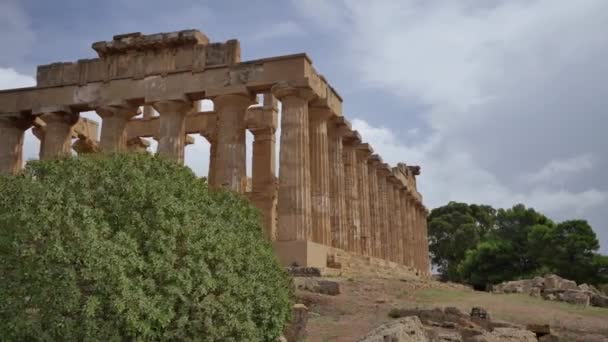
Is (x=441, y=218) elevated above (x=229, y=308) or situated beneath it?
elevated above

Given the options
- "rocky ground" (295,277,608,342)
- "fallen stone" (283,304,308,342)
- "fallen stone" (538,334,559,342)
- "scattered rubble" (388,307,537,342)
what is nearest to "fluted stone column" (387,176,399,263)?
"rocky ground" (295,277,608,342)

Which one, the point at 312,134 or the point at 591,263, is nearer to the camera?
the point at 312,134

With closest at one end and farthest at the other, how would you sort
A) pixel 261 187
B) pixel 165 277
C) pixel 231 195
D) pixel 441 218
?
pixel 165 277 < pixel 231 195 < pixel 261 187 < pixel 441 218

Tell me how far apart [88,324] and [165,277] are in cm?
142

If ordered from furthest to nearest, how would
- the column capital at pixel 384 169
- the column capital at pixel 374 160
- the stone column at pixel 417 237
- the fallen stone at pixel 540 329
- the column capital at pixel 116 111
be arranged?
the stone column at pixel 417 237 < the column capital at pixel 384 169 < the column capital at pixel 374 160 < the column capital at pixel 116 111 < the fallen stone at pixel 540 329

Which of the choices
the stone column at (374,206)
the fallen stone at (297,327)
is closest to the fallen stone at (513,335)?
the fallen stone at (297,327)

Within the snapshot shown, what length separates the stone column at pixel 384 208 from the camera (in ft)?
132

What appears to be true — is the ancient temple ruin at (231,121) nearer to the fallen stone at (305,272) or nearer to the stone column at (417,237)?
the fallen stone at (305,272)

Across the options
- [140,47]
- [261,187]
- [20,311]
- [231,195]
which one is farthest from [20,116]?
[20,311]

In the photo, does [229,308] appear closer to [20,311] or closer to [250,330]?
[250,330]

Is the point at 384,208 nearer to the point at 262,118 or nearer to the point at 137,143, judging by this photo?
the point at 262,118

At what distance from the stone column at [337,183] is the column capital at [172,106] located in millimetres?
7058

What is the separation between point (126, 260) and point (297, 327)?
14.8ft

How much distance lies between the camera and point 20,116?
30.4m
